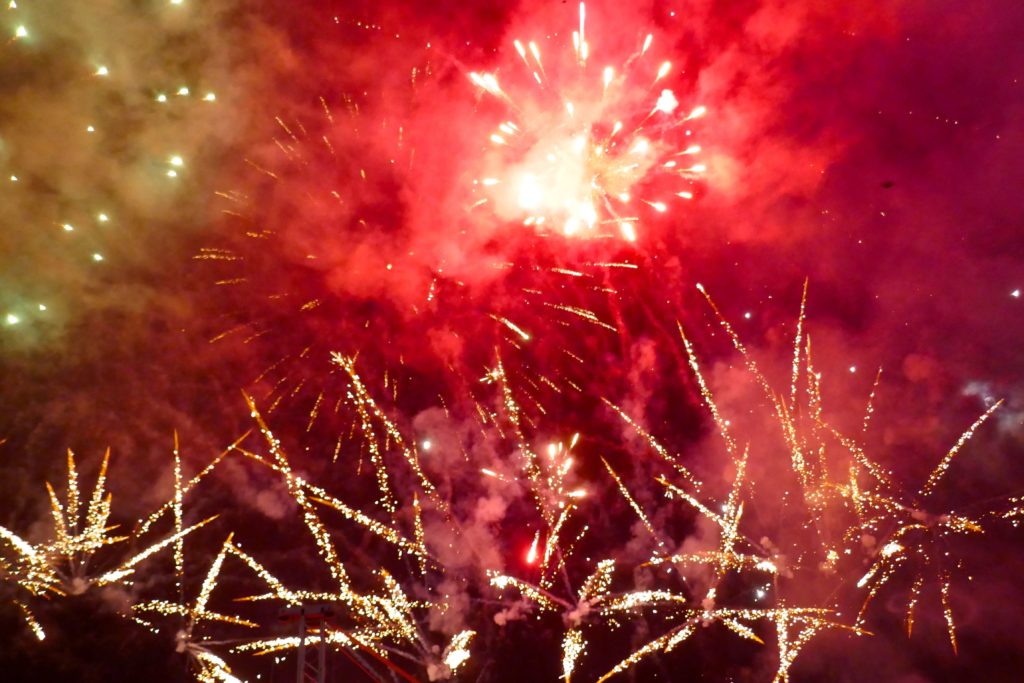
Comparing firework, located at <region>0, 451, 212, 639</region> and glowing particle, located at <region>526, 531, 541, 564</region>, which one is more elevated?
glowing particle, located at <region>526, 531, 541, 564</region>

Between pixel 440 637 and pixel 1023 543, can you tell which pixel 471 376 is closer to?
pixel 440 637

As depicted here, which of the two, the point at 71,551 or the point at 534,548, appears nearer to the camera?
the point at 71,551

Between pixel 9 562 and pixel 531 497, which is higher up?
pixel 531 497

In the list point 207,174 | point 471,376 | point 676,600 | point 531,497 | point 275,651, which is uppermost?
point 207,174

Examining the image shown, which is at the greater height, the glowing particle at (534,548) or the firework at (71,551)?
the glowing particle at (534,548)

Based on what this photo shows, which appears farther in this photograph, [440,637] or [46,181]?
[440,637]

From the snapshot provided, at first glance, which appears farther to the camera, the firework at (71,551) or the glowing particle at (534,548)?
the glowing particle at (534,548)

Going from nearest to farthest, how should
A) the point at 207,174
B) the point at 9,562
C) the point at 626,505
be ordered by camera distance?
the point at 207,174, the point at 9,562, the point at 626,505

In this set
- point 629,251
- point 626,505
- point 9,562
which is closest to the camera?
point 629,251

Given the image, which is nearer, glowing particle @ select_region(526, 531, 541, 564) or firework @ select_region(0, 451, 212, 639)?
firework @ select_region(0, 451, 212, 639)

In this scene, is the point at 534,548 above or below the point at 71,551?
above

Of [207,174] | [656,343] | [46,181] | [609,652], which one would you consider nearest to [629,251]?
[656,343]
